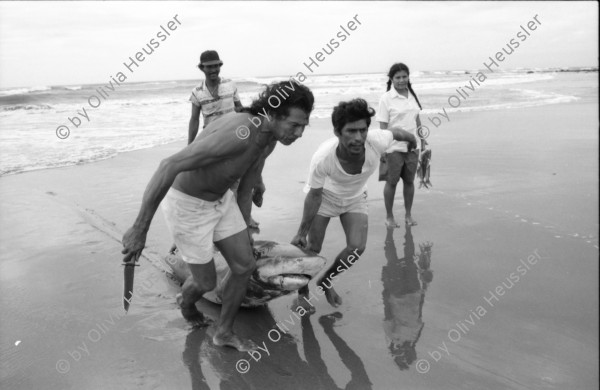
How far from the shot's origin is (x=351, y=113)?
3.41m

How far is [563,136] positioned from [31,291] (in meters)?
9.98

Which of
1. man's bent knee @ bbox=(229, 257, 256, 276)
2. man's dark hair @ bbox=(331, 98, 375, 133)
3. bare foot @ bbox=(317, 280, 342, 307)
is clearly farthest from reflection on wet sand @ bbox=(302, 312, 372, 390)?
man's dark hair @ bbox=(331, 98, 375, 133)

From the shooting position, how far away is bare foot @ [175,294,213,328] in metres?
3.41

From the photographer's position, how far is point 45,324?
354 cm

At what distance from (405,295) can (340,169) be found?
3.86 ft

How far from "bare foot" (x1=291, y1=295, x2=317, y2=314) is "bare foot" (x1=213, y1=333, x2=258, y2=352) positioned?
57 centimetres

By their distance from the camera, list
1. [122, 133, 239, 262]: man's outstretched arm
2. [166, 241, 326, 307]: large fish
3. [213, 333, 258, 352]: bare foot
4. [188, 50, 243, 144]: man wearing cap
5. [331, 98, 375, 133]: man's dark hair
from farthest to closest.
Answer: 1. [188, 50, 243, 144]: man wearing cap
2. [331, 98, 375, 133]: man's dark hair
3. [166, 241, 326, 307]: large fish
4. [213, 333, 258, 352]: bare foot
5. [122, 133, 239, 262]: man's outstretched arm

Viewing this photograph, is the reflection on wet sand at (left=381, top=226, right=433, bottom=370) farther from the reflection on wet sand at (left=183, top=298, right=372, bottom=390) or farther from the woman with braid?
the woman with braid

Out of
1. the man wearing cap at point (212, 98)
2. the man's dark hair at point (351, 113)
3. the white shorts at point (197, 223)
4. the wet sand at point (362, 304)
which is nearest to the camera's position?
the wet sand at point (362, 304)

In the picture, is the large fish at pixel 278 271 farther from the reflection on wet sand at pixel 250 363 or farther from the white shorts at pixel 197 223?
the white shorts at pixel 197 223

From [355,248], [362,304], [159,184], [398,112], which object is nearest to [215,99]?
[398,112]

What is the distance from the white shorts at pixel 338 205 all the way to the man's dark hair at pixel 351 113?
58cm

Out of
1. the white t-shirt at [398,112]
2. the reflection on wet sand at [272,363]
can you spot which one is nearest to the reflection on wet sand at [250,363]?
the reflection on wet sand at [272,363]

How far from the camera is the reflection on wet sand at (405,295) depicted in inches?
127
